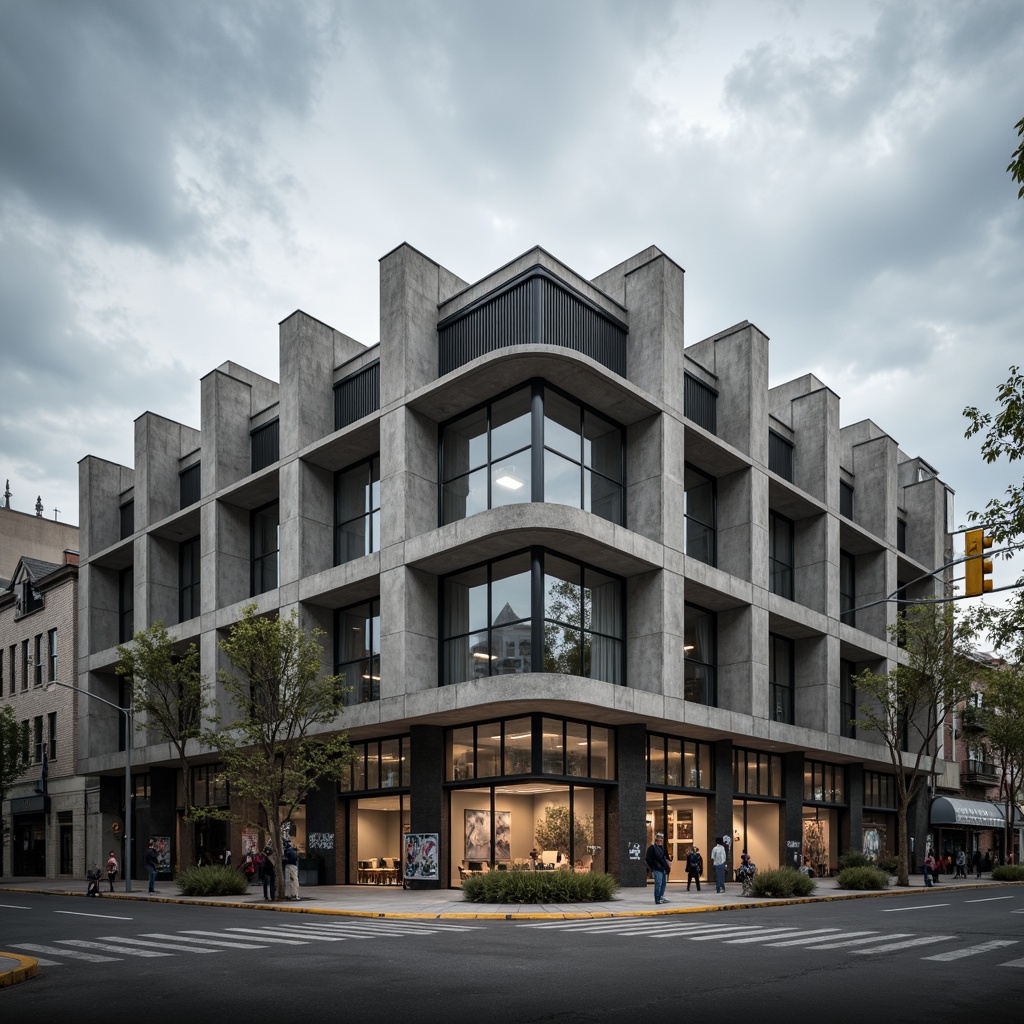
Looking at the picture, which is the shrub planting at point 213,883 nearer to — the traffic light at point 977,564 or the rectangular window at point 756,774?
the rectangular window at point 756,774

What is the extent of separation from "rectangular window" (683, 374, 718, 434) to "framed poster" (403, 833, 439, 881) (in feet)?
59.2

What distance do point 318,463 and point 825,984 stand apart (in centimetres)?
3026

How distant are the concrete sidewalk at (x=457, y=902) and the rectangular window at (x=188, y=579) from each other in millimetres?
14021

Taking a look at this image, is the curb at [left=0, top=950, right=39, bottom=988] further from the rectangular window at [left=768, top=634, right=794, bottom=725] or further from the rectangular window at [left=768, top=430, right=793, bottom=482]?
the rectangular window at [left=768, top=430, right=793, bottom=482]

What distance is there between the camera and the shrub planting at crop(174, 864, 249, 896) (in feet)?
108

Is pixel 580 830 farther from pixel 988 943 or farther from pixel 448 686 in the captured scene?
pixel 988 943

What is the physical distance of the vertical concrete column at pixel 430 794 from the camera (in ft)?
109

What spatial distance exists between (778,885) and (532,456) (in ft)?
49.6

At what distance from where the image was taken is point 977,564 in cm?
2056

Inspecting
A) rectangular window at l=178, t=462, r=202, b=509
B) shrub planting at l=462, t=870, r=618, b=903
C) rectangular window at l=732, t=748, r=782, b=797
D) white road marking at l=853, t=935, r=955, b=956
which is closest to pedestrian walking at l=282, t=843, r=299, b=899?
shrub planting at l=462, t=870, r=618, b=903

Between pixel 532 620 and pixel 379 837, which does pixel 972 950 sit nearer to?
pixel 532 620

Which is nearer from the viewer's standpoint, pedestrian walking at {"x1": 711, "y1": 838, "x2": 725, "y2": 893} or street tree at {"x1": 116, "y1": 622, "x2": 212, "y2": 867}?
pedestrian walking at {"x1": 711, "y1": 838, "x2": 725, "y2": 893}

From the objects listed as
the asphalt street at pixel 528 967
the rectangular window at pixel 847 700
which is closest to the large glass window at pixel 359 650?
the asphalt street at pixel 528 967

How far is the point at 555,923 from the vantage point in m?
22.3
